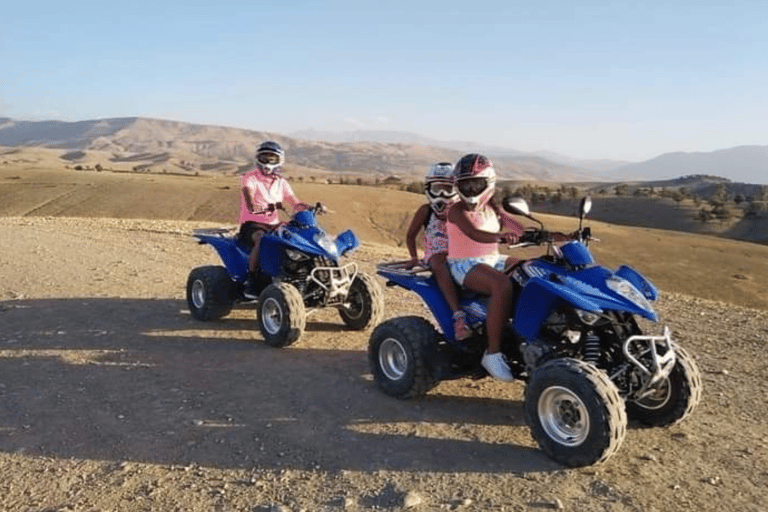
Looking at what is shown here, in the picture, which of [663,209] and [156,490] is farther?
[663,209]

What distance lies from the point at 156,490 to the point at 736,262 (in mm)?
30097

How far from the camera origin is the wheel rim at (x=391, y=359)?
6.16 metres

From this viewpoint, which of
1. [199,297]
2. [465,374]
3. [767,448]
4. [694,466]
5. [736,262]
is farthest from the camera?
[736,262]

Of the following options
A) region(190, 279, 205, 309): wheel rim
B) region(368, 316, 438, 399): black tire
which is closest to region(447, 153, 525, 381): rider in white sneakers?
region(368, 316, 438, 399): black tire

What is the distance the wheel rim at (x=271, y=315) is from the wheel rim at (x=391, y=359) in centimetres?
185

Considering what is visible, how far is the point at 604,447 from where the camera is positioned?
450 centimetres

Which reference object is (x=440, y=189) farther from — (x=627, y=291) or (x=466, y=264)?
(x=627, y=291)

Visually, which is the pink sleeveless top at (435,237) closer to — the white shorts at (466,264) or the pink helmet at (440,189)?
the pink helmet at (440,189)

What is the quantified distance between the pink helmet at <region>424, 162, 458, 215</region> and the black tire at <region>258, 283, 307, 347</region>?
182 cm

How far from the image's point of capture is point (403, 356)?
20.0ft

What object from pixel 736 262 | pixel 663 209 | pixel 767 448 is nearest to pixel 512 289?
pixel 767 448

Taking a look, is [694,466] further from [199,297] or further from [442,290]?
[199,297]

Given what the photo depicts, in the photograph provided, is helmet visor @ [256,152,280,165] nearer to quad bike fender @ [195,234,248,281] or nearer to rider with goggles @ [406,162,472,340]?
quad bike fender @ [195,234,248,281]

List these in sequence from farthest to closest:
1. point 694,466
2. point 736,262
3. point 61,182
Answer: point 61,182 → point 736,262 → point 694,466
